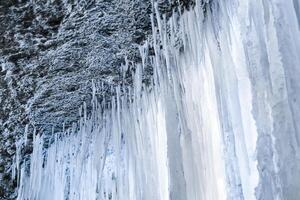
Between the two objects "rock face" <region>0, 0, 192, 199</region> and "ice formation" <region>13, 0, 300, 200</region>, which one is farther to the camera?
"rock face" <region>0, 0, 192, 199</region>

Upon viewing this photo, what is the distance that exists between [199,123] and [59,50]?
133 centimetres

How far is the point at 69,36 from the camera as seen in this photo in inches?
151

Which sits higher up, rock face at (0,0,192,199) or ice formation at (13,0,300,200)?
rock face at (0,0,192,199)

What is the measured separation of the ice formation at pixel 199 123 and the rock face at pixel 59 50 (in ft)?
0.62

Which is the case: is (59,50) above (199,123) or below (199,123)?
above

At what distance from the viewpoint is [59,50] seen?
3.95 meters

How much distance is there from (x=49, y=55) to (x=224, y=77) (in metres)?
1.56

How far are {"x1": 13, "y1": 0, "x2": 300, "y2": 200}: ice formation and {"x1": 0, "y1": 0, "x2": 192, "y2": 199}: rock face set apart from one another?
0.19 meters

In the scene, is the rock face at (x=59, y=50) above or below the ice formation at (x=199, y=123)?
above

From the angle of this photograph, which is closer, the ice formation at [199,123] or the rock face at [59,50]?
the ice formation at [199,123]

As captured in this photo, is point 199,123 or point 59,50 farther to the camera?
point 59,50

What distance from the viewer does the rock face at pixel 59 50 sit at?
11.8 feet

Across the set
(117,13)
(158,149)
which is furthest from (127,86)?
(117,13)

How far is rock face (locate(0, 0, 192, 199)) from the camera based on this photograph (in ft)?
11.8
